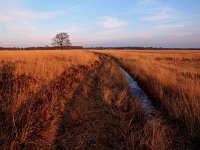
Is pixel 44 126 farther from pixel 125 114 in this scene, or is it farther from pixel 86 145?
pixel 125 114

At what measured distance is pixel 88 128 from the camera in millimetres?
4984

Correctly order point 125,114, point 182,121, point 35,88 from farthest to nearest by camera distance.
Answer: point 35,88 < point 125,114 < point 182,121

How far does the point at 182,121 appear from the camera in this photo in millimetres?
5320

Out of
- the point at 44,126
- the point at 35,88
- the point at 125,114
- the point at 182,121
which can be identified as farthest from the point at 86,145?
the point at 35,88

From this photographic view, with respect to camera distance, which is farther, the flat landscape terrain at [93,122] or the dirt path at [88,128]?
the dirt path at [88,128]

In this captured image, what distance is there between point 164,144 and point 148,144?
311 millimetres

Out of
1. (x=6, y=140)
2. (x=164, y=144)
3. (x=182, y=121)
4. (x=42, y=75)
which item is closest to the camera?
(x=6, y=140)

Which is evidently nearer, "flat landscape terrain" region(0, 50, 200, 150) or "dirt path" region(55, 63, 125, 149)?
"flat landscape terrain" region(0, 50, 200, 150)

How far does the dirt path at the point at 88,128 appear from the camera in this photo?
4242 mm

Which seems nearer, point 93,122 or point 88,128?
point 88,128

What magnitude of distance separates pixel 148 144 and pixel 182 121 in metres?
1.73

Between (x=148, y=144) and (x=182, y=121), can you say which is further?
(x=182, y=121)

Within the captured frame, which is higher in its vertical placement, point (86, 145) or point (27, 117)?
point (27, 117)

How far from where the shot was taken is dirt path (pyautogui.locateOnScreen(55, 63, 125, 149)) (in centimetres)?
424
